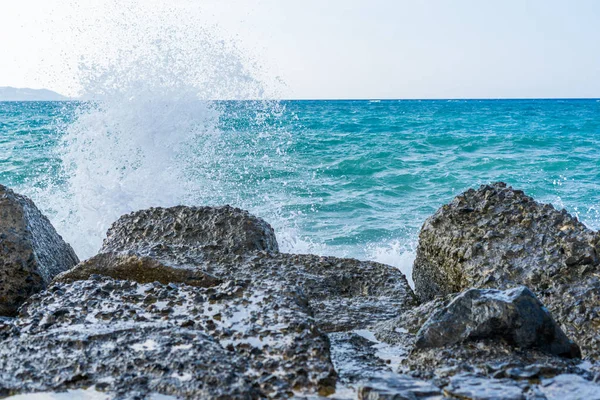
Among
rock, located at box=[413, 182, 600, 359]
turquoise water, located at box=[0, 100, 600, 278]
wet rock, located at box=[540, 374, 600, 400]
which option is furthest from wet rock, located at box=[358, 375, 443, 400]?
turquoise water, located at box=[0, 100, 600, 278]

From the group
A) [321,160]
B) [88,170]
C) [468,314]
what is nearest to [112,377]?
[468,314]

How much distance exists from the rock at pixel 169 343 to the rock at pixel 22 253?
440 millimetres

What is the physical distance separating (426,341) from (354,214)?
609cm

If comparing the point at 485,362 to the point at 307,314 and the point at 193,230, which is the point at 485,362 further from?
the point at 193,230

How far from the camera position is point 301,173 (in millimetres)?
10945

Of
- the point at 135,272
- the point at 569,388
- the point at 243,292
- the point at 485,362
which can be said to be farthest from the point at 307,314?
the point at 135,272

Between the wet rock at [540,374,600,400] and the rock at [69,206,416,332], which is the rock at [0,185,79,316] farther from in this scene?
the wet rock at [540,374,600,400]

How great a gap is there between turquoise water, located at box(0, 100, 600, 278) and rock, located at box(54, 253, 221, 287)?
2.81 m

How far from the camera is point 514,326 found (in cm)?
186

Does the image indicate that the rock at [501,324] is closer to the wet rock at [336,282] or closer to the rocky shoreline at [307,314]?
the rocky shoreline at [307,314]

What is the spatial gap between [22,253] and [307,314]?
1.40 metres

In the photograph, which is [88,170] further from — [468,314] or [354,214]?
[468,314]

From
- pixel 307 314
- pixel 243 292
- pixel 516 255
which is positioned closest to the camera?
pixel 307 314

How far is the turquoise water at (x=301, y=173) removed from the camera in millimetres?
6684
